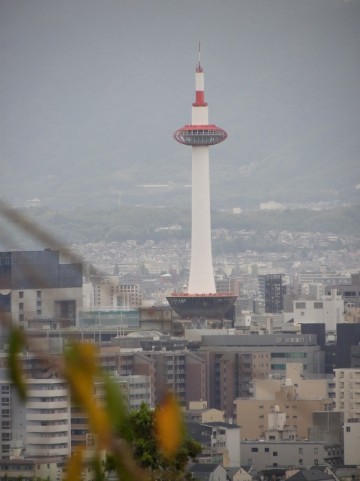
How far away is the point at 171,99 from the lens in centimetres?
14925

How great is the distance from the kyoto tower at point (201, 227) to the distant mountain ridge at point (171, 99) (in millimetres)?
43488

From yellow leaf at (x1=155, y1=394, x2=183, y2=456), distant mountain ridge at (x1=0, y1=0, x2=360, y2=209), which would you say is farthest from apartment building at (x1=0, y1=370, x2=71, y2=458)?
distant mountain ridge at (x1=0, y1=0, x2=360, y2=209)

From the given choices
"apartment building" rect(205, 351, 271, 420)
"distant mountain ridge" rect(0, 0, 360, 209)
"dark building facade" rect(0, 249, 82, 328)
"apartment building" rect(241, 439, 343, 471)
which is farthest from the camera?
"distant mountain ridge" rect(0, 0, 360, 209)

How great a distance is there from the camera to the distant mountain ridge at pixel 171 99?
117 meters

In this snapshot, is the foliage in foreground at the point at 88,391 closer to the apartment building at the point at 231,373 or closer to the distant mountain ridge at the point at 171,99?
the apartment building at the point at 231,373

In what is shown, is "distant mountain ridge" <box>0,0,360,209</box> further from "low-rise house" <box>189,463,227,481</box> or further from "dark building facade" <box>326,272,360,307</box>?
"low-rise house" <box>189,463,227,481</box>

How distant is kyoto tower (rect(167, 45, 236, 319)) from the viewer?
44312 mm

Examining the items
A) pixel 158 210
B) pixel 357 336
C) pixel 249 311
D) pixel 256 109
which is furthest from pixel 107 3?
pixel 357 336

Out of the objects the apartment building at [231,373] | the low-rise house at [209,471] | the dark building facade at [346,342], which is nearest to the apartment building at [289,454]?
the low-rise house at [209,471]

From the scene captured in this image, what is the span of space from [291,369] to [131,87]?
123285 millimetres

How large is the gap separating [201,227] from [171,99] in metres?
97.0

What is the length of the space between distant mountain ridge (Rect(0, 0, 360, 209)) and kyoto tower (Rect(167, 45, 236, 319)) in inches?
1712

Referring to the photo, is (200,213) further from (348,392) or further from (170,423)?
(170,423)

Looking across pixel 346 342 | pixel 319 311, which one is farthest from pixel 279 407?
pixel 319 311
